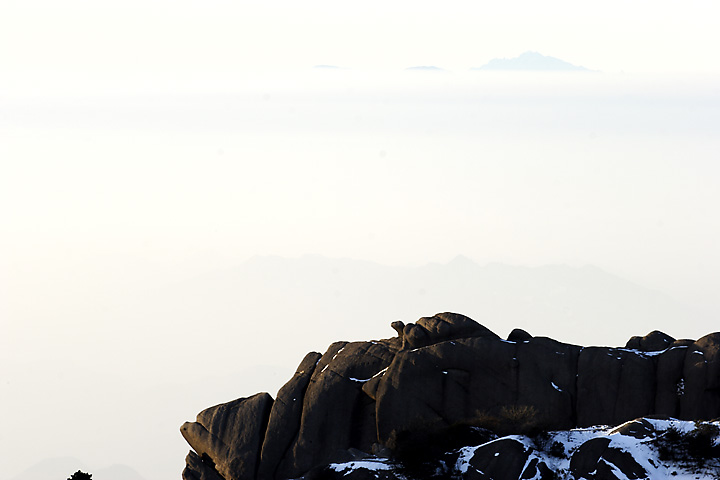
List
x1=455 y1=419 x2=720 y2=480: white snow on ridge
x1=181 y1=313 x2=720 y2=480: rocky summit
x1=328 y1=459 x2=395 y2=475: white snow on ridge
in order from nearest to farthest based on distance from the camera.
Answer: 1. x1=455 y1=419 x2=720 y2=480: white snow on ridge
2. x1=328 y1=459 x2=395 y2=475: white snow on ridge
3. x1=181 y1=313 x2=720 y2=480: rocky summit

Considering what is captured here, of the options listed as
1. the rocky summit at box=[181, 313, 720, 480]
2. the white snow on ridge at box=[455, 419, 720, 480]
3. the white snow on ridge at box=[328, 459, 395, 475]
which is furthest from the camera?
the rocky summit at box=[181, 313, 720, 480]

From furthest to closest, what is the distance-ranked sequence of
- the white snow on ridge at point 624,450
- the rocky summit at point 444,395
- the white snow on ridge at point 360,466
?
the rocky summit at point 444,395 → the white snow on ridge at point 360,466 → the white snow on ridge at point 624,450

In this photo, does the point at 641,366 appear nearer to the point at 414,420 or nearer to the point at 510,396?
the point at 510,396

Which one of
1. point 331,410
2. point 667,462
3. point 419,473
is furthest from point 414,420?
point 667,462

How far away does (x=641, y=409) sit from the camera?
76.9m

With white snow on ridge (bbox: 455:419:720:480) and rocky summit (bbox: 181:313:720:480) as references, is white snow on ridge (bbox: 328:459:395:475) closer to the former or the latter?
white snow on ridge (bbox: 455:419:720:480)

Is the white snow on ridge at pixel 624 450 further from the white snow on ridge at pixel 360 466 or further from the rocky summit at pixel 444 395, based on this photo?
the rocky summit at pixel 444 395

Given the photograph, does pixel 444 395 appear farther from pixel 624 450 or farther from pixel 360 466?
pixel 624 450

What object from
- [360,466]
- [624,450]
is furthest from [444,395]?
[624,450]

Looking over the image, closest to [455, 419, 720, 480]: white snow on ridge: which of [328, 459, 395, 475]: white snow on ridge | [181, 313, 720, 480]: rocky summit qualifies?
[328, 459, 395, 475]: white snow on ridge

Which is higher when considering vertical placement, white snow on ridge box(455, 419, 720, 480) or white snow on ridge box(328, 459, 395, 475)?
white snow on ridge box(455, 419, 720, 480)

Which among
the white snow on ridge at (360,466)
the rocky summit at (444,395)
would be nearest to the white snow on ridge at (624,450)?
the white snow on ridge at (360,466)

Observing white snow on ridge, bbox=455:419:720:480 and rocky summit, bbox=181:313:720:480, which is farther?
rocky summit, bbox=181:313:720:480

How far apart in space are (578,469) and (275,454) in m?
27.3
